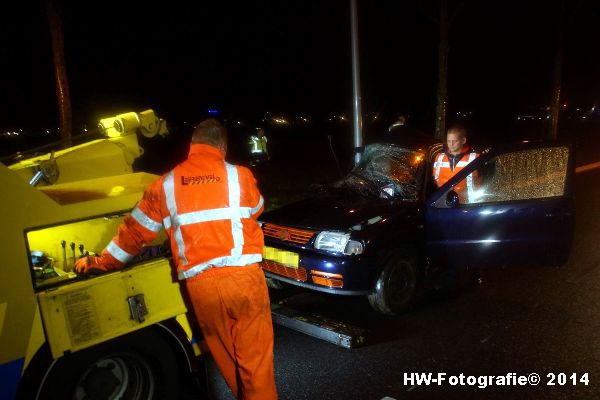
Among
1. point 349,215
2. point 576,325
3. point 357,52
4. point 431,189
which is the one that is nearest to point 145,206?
point 349,215

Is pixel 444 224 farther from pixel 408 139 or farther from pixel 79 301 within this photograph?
pixel 79 301

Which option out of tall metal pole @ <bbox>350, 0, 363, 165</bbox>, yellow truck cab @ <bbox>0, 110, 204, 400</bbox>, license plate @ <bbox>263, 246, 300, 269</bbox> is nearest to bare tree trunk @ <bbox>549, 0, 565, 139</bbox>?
tall metal pole @ <bbox>350, 0, 363, 165</bbox>

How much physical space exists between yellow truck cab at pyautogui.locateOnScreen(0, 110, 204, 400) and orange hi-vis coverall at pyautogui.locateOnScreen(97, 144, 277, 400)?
0.26 metres

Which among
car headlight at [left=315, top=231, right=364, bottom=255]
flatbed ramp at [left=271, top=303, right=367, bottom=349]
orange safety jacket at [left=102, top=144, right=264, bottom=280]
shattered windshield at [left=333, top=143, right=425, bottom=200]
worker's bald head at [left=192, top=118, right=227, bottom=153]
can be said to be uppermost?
worker's bald head at [left=192, top=118, right=227, bottom=153]

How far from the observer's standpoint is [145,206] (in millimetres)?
2629

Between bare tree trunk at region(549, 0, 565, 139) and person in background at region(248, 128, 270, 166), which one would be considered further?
bare tree trunk at region(549, 0, 565, 139)

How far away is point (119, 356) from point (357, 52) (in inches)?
259

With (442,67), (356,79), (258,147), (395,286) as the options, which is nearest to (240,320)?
(395,286)

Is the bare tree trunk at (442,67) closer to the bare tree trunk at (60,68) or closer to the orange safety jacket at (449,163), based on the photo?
the orange safety jacket at (449,163)

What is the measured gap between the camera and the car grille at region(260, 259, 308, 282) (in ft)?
13.9

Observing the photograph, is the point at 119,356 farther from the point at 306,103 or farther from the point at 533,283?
the point at 306,103

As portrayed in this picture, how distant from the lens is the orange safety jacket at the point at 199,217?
8.22ft

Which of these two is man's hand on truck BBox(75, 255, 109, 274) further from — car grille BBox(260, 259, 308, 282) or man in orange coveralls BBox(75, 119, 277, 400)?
car grille BBox(260, 259, 308, 282)

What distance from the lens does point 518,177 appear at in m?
4.66
